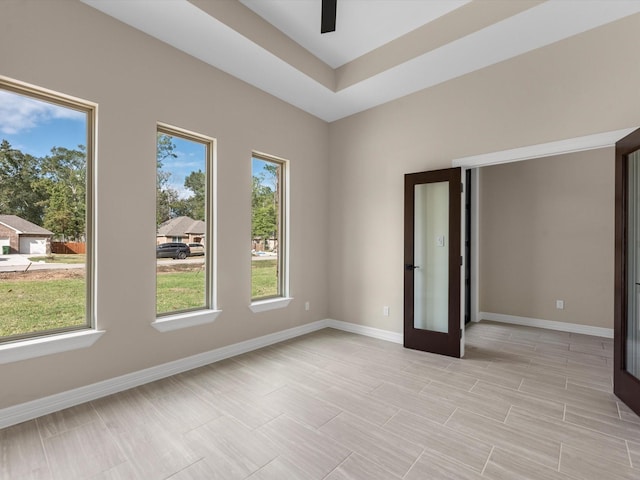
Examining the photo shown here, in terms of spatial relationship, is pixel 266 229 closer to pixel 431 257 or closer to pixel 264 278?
pixel 264 278

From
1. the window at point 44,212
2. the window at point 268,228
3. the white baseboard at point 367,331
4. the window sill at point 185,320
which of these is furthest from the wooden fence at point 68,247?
the white baseboard at point 367,331

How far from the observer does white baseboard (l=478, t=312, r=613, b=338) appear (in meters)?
4.36

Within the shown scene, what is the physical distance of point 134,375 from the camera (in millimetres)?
2801

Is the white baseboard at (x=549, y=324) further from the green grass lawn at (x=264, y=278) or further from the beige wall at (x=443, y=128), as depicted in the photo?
the green grass lawn at (x=264, y=278)

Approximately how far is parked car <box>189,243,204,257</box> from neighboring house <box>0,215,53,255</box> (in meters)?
1.19

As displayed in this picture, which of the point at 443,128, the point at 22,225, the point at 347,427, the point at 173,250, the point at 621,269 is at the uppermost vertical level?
the point at 443,128

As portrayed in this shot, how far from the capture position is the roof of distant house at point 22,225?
2.33m

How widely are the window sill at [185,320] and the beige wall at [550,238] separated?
4431 mm

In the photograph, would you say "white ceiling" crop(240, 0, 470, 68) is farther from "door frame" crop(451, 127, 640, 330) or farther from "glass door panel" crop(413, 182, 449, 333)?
"glass door panel" crop(413, 182, 449, 333)

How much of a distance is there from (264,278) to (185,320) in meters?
1.22

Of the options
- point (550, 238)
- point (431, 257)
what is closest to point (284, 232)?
point (431, 257)

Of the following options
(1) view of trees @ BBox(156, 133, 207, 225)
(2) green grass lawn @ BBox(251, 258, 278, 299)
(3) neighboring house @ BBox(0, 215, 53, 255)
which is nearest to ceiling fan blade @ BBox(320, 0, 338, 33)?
(1) view of trees @ BBox(156, 133, 207, 225)

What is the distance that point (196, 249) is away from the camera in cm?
345

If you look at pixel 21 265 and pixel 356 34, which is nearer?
pixel 21 265
